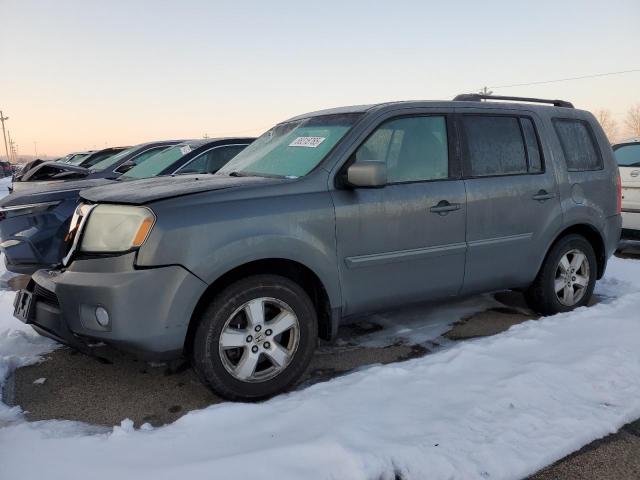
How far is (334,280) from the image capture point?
327cm

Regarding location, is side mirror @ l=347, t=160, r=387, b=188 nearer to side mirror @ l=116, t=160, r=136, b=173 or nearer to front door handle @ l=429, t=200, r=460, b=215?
front door handle @ l=429, t=200, r=460, b=215

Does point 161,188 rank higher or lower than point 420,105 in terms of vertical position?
lower

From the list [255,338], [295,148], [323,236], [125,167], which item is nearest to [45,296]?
[255,338]

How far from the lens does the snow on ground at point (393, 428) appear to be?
229cm

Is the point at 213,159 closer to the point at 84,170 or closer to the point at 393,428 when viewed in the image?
the point at 84,170

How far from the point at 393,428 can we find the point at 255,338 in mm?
922


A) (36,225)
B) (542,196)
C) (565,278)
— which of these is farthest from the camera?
(36,225)

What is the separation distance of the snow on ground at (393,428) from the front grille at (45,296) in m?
0.65

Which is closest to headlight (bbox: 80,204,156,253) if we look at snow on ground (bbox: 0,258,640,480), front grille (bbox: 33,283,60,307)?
front grille (bbox: 33,283,60,307)

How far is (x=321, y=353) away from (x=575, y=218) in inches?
94.7

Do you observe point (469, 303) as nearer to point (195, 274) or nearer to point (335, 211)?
point (335, 211)

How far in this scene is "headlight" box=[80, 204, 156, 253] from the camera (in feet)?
9.14

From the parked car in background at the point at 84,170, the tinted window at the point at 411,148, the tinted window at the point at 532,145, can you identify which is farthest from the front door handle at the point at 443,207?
the parked car in background at the point at 84,170

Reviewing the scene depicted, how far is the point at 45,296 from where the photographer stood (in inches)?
123
